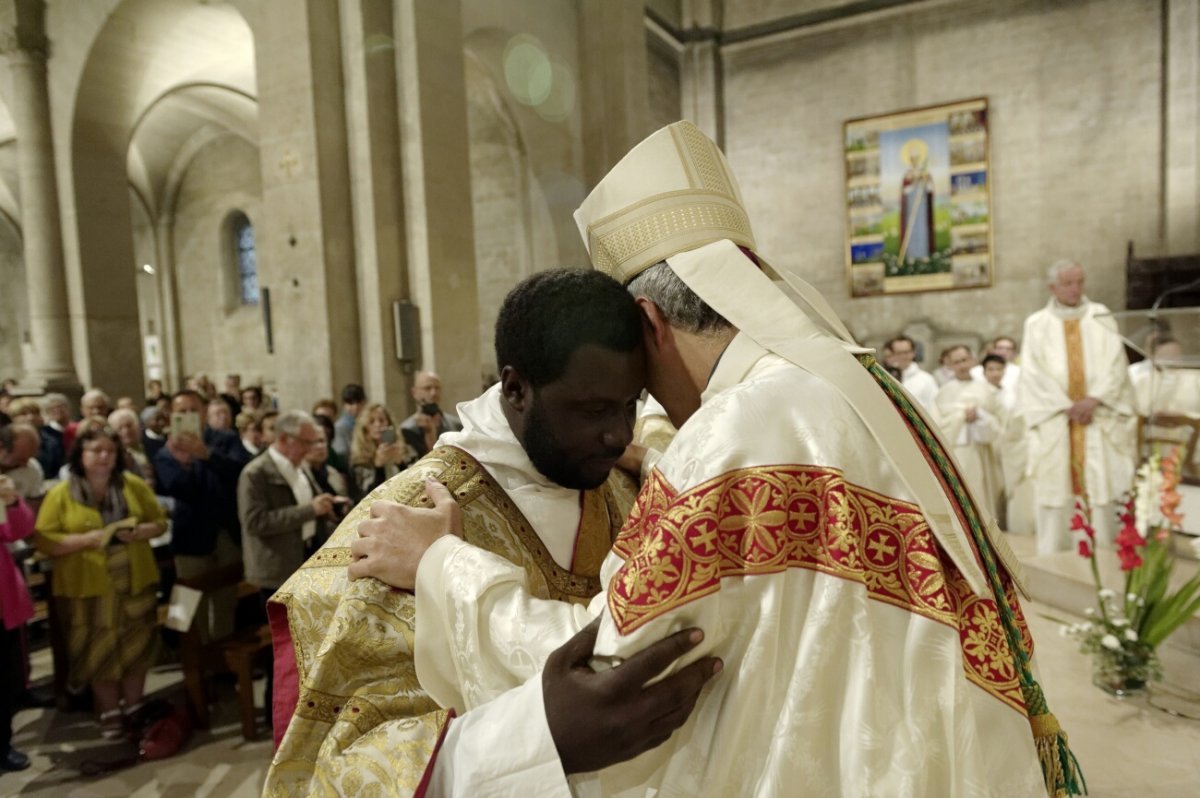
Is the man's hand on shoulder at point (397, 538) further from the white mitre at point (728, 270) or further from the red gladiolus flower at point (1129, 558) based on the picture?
the red gladiolus flower at point (1129, 558)

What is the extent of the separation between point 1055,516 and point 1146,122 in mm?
11488

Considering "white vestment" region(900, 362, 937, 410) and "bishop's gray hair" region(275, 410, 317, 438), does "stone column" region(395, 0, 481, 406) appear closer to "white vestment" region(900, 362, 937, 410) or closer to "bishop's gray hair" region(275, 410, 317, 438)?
"bishop's gray hair" region(275, 410, 317, 438)

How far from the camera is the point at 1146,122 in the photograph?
14.4 metres

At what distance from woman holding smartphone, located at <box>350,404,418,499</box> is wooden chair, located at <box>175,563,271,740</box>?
3.23 ft

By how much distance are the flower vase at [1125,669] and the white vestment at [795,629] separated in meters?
3.49

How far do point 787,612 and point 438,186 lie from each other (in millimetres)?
8358

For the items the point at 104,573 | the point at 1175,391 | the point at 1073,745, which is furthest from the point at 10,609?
the point at 1175,391

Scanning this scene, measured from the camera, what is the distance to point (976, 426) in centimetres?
796

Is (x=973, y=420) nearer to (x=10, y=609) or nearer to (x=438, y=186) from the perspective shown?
(x=438, y=186)

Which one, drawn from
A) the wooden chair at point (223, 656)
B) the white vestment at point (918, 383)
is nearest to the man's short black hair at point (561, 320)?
the wooden chair at point (223, 656)

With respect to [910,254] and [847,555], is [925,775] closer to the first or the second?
[847,555]

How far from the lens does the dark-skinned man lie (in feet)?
3.88

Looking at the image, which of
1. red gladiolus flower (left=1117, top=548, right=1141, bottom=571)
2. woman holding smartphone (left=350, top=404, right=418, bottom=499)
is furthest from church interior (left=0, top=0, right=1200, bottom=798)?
woman holding smartphone (left=350, top=404, right=418, bottom=499)

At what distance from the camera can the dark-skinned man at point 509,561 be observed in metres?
1.18
